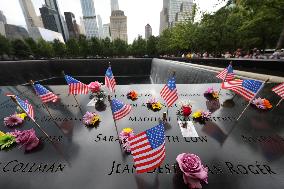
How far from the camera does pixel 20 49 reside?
164 feet

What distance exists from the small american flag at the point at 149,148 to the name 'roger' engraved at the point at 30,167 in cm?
114

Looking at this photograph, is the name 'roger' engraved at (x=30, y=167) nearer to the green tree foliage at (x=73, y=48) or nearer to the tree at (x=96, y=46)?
the tree at (x=96, y=46)

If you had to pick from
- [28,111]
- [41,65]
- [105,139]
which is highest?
[28,111]

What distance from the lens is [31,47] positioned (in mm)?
53781

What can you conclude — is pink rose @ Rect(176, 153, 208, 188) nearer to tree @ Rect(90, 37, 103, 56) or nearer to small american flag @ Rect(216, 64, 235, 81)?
small american flag @ Rect(216, 64, 235, 81)

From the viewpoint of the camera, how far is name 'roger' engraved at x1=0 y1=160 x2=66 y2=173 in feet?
8.36

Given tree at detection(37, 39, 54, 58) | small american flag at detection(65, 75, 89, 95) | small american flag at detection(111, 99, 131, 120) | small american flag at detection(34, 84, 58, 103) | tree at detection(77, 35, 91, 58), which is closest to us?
small american flag at detection(111, 99, 131, 120)

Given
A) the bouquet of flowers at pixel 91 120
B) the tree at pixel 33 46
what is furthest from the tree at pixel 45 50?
A: the bouquet of flowers at pixel 91 120

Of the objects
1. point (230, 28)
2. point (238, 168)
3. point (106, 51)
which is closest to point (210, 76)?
point (238, 168)

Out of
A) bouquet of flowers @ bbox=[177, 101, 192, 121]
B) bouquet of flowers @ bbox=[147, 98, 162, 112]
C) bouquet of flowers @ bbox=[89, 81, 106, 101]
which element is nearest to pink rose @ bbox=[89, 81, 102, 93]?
bouquet of flowers @ bbox=[89, 81, 106, 101]

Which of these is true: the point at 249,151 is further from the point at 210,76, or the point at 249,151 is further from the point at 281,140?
the point at 210,76

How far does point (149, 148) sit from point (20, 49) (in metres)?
60.0

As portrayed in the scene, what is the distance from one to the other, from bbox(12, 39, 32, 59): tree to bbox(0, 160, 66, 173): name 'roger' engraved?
57625mm

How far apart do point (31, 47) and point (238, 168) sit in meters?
63.5
